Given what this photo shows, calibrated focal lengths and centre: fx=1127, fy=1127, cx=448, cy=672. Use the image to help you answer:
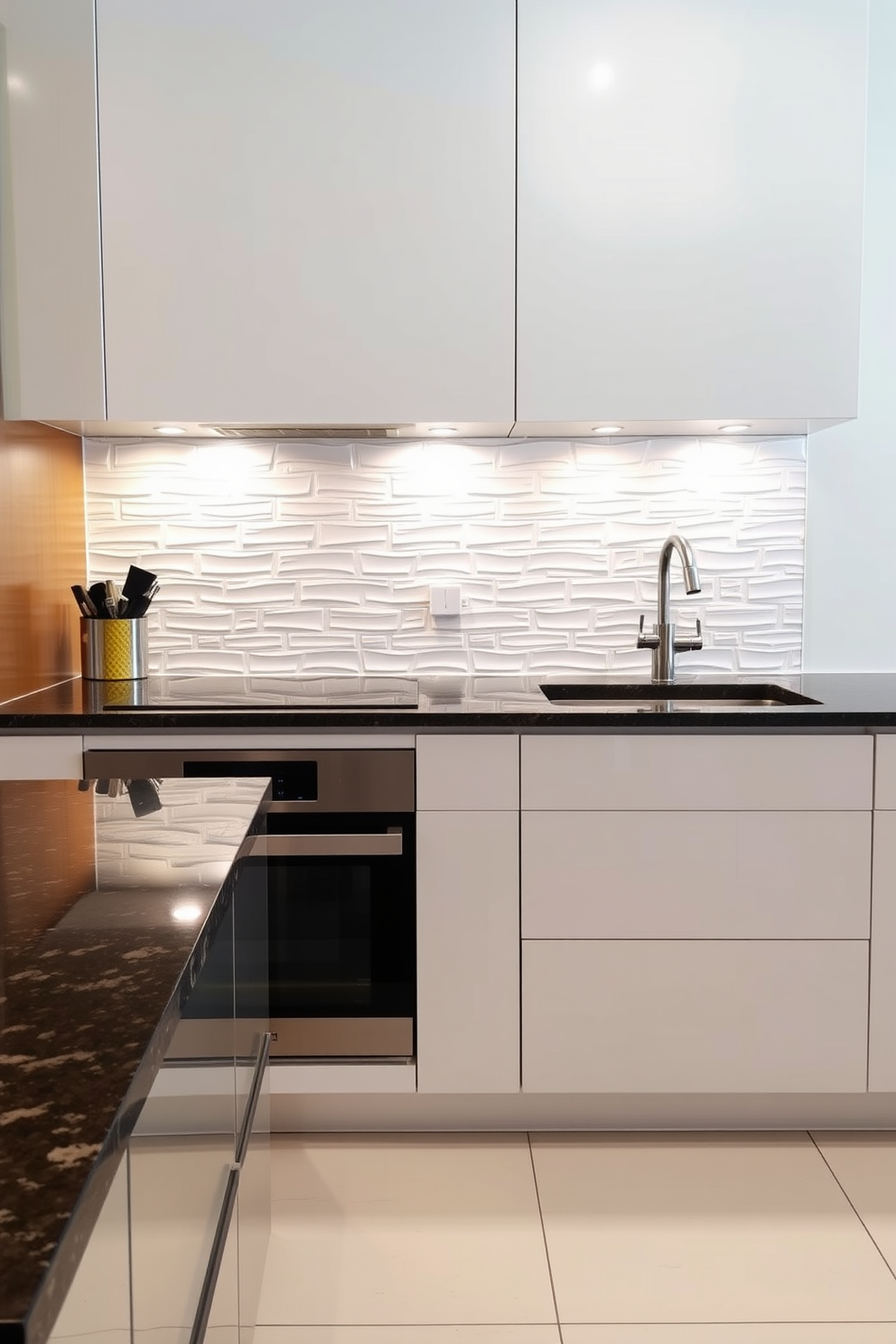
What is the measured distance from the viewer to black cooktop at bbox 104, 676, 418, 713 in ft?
7.61

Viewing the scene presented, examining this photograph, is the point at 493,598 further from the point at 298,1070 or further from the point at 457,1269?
the point at 457,1269

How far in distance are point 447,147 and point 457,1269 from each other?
217cm

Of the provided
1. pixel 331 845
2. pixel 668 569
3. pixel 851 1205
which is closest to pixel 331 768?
pixel 331 845

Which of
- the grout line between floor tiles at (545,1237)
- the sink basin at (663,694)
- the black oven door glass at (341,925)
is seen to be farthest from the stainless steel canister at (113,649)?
the grout line between floor tiles at (545,1237)

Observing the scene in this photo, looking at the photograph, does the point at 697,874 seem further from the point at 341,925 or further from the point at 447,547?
the point at 447,547

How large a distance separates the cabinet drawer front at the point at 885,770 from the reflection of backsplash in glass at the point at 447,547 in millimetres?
666

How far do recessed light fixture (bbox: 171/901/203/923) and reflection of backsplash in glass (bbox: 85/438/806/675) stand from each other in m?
1.93

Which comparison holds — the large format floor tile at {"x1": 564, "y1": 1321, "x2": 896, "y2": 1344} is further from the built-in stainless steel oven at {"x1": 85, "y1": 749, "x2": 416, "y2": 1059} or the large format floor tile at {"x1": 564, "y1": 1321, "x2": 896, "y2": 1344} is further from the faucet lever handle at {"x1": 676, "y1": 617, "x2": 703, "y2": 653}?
the faucet lever handle at {"x1": 676, "y1": 617, "x2": 703, "y2": 653}

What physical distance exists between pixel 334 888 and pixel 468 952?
30cm

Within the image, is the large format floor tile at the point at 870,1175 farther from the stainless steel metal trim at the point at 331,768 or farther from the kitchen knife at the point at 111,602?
the kitchen knife at the point at 111,602

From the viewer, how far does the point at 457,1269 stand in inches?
75.6

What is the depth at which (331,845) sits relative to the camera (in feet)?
7.41

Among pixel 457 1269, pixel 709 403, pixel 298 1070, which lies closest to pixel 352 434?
pixel 709 403

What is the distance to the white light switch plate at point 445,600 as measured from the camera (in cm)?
283
